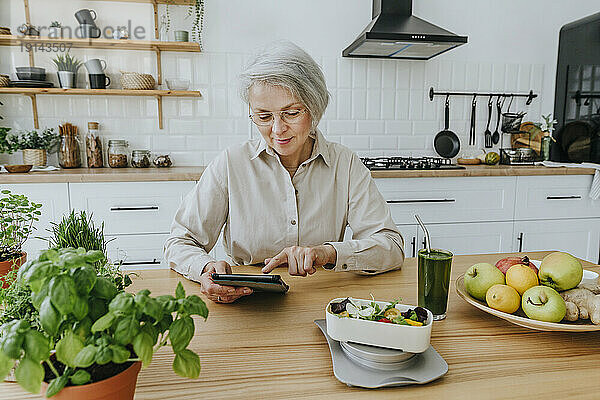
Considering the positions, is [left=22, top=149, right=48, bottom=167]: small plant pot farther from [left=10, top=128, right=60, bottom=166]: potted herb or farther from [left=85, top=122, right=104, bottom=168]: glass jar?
[left=85, top=122, right=104, bottom=168]: glass jar

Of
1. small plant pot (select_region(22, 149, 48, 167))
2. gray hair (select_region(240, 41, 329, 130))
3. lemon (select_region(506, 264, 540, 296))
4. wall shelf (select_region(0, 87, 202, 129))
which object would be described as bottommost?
lemon (select_region(506, 264, 540, 296))

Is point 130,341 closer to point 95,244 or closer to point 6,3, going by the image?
point 95,244

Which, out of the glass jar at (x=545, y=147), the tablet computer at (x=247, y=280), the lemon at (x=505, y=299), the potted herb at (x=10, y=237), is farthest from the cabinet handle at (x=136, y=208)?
the glass jar at (x=545, y=147)

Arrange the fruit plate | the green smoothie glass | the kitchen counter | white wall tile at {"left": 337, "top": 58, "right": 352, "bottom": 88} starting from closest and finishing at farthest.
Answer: the fruit plate
the green smoothie glass
the kitchen counter
white wall tile at {"left": 337, "top": 58, "right": 352, "bottom": 88}

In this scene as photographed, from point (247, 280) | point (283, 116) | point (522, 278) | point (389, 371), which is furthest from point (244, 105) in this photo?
point (389, 371)

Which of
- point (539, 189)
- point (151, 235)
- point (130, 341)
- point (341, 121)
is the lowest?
point (151, 235)

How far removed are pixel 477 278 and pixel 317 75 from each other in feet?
2.55

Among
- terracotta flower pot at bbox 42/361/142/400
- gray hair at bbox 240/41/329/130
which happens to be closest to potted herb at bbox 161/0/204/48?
gray hair at bbox 240/41/329/130

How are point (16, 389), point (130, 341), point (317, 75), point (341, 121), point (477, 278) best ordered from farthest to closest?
point (341, 121), point (317, 75), point (477, 278), point (16, 389), point (130, 341)

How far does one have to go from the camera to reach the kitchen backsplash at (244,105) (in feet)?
9.86

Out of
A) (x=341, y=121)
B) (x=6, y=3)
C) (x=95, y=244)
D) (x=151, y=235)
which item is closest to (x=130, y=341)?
(x=95, y=244)

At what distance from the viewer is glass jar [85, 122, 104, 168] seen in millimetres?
2934

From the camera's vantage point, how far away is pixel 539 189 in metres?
2.94

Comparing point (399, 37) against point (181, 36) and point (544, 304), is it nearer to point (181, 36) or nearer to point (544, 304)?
point (181, 36)
